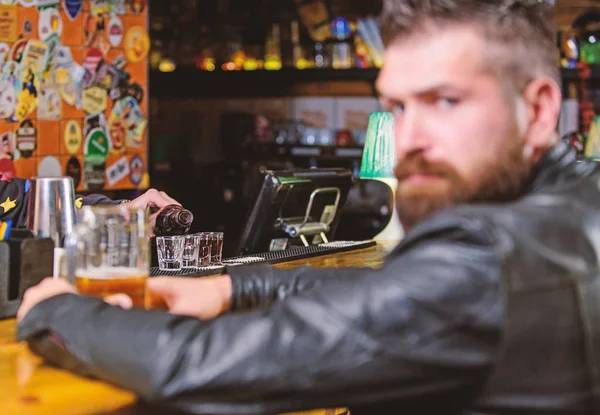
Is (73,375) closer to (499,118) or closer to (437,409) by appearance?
(437,409)

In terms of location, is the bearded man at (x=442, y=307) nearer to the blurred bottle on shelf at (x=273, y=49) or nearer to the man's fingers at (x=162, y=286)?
the man's fingers at (x=162, y=286)

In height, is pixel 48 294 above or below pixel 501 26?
below

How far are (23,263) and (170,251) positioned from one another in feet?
2.59

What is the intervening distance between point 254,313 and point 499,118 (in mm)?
403

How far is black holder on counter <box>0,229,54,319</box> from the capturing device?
1.61 m

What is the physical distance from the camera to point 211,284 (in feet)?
4.77

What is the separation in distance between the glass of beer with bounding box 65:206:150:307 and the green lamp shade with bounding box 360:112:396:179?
2.23 m

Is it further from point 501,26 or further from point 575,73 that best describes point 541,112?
point 575,73

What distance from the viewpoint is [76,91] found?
4371 mm

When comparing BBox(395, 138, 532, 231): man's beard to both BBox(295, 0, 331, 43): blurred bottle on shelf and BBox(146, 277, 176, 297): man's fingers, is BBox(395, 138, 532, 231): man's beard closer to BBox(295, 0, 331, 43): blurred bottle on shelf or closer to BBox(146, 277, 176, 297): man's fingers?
BBox(146, 277, 176, 297): man's fingers

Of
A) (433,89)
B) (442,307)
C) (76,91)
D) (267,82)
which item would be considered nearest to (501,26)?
(433,89)

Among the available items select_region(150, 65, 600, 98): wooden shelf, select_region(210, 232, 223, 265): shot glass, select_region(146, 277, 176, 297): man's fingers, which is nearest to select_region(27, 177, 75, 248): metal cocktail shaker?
select_region(146, 277, 176, 297): man's fingers

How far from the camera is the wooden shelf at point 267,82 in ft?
20.9

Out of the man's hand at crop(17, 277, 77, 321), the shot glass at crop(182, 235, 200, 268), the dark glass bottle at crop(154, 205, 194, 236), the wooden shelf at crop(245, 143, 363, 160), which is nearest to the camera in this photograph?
the man's hand at crop(17, 277, 77, 321)
